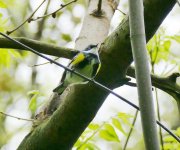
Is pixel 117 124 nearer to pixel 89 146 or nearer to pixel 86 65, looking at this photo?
pixel 89 146

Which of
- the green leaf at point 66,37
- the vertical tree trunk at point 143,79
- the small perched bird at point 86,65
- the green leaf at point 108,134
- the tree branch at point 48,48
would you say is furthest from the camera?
the green leaf at point 66,37

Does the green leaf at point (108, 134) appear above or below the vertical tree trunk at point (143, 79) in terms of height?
below

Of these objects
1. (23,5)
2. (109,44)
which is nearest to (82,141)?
(109,44)

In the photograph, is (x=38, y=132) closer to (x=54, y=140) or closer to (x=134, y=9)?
(x=54, y=140)

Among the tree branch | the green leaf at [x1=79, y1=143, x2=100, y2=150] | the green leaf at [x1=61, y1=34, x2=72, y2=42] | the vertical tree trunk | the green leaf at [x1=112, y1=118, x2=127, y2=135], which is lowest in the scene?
the green leaf at [x1=79, y1=143, x2=100, y2=150]

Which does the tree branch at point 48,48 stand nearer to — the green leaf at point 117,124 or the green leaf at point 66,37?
the green leaf at point 117,124

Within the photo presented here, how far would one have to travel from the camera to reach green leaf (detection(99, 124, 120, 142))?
1.36m

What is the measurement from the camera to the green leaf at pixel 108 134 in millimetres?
1361

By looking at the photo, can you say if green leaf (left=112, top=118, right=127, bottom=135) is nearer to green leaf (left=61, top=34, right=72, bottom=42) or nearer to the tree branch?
the tree branch

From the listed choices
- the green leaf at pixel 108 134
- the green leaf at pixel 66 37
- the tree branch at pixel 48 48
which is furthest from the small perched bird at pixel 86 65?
the green leaf at pixel 66 37

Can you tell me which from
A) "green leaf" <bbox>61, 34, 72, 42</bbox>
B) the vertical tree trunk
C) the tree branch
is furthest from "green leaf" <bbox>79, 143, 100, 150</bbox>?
"green leaf" <bbox>61, 34, 72, 42</bbox>

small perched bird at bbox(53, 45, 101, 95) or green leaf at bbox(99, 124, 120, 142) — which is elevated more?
small perched bird at bbox(53, 45, 101, 95)

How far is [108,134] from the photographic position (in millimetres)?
1371

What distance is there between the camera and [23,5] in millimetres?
4754
